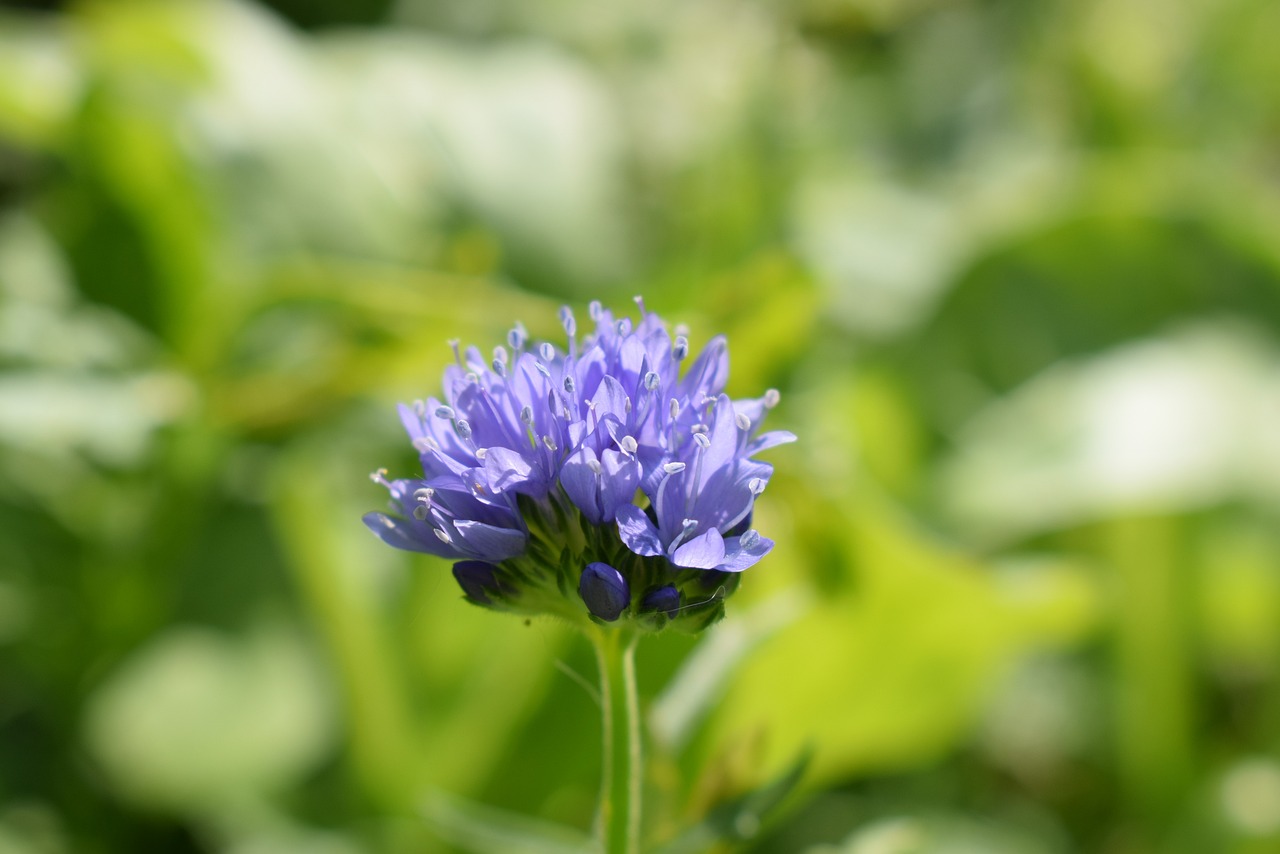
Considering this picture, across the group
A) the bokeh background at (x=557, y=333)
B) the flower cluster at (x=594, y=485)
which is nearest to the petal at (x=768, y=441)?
the flower cluster at (x=594, y=485)

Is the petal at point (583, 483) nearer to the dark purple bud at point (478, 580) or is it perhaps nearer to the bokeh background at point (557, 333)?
the dark purple bud at point (478, 580)

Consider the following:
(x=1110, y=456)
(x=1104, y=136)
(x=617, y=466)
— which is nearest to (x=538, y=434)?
(x=617, y=466)

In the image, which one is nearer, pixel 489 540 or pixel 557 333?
pixel 489 540

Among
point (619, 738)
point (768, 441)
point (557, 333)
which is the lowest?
point (619, 738)

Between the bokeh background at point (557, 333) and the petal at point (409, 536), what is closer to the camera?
the petal at point (409, 536)

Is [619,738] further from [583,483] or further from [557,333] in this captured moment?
[557,333]

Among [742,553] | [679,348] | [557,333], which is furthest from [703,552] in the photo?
[557,333]

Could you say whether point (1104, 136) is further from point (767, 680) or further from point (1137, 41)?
point (767, 680)
